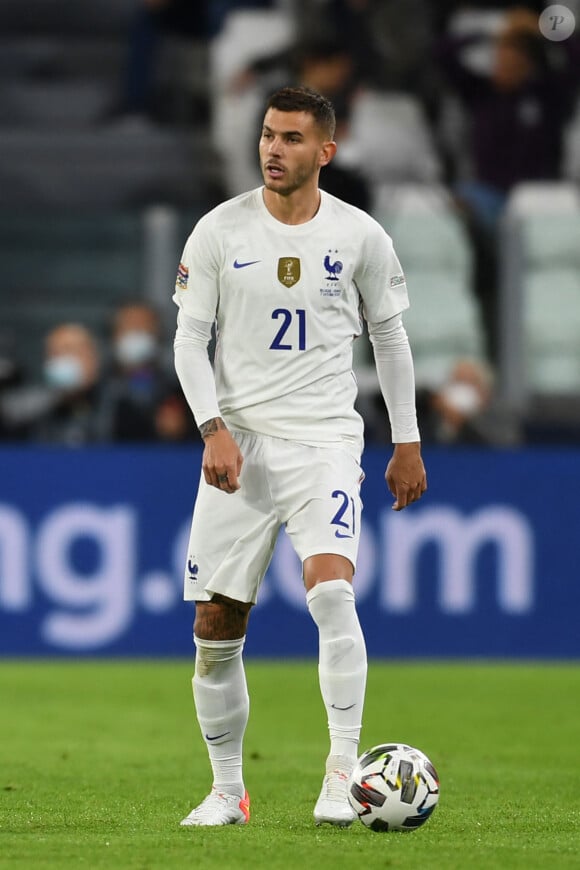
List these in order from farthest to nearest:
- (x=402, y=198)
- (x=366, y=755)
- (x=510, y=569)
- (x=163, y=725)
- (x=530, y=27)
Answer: (x=530, y=27) < (x=402, y=198) < (x=510, y=569) < (x=163, y=725) < (x=366, y=755)

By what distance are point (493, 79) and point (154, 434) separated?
3.81m

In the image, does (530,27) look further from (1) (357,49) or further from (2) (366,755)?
(2) (366,755)

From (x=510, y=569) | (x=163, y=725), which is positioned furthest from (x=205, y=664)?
(x=510, y=569)

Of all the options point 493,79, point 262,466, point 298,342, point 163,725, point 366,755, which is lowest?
point 163,725

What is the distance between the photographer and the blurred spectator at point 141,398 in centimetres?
1090

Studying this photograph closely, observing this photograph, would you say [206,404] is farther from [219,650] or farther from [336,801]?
[336,801]

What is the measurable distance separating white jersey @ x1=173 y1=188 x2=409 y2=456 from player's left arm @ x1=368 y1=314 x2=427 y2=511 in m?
0.06

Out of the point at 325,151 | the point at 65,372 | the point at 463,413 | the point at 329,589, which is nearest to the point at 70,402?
the point at 65,372

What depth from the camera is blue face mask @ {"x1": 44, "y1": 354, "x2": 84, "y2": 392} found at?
1088 cm

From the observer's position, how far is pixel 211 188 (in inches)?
496

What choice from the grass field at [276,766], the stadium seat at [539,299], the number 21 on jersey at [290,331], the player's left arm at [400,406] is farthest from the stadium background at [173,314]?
the number 21 on jersey at [290,331]

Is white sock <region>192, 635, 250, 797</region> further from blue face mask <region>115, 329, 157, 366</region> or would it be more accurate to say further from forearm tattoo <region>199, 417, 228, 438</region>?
blue face mask <region>115, 329, 157, 366</region>

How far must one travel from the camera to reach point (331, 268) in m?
5.12

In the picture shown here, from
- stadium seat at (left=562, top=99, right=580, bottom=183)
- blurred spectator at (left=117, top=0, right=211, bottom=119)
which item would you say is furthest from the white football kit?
blurred spectator at (left=117, top=0, right=211, bottom=119)
